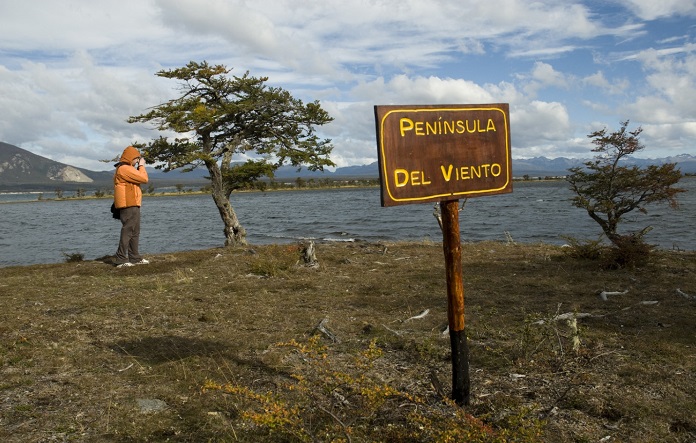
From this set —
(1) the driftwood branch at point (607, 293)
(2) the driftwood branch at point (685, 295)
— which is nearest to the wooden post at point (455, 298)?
(1) the driftwood branch at point (607, 293)

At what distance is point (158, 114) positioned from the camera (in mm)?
15273

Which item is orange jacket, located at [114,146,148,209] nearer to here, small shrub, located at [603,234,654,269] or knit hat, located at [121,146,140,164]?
knit hat, located at [121,146,140,164]

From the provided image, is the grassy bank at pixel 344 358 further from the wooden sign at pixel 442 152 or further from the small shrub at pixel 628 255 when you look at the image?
the wooden sign at pixel 442 152

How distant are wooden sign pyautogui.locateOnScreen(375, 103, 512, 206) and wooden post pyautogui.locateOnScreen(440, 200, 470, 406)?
0.78ft

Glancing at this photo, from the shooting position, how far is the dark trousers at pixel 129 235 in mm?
12773

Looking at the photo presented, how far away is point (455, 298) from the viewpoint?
14.8ft

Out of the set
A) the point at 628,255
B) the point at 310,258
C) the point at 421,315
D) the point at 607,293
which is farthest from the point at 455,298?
the point at 310,258

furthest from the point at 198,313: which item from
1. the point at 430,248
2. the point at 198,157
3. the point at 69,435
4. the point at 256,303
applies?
the point at 430,248

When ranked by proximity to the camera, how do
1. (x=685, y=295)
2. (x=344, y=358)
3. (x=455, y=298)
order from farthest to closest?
1. (x=685, y=295)
2. (x=344, y=358)
3. (x=455, y=298)

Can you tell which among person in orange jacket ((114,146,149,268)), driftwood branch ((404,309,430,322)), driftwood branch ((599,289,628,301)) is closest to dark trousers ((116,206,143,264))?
person in orange jacket ((114,146,149,268))

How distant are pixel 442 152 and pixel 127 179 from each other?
1031 centimetres

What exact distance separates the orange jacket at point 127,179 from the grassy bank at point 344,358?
2.42 m

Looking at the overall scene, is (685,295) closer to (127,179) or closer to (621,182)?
(621,182)

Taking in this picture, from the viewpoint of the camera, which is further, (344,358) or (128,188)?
(128,188)
